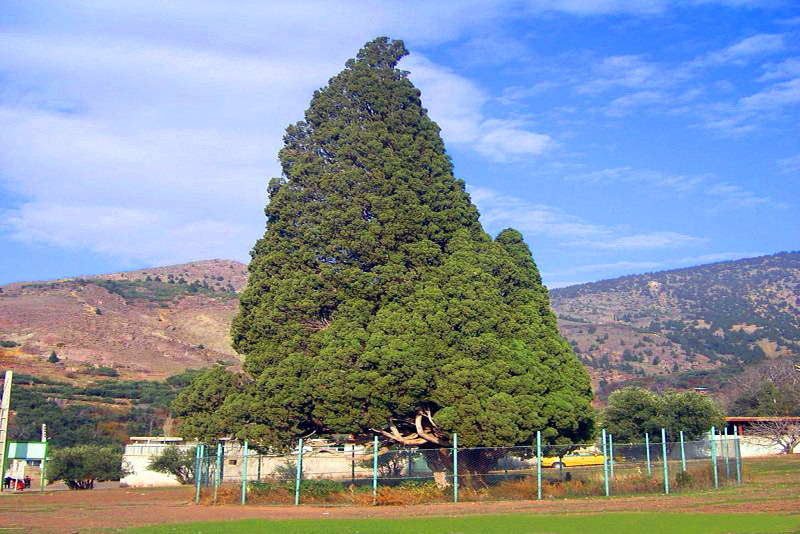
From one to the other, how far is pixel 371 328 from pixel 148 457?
85.5 feet

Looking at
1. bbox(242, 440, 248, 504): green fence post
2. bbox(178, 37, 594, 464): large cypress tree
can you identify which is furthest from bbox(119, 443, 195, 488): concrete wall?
bbox(242, 440, 248, 504): green fence post

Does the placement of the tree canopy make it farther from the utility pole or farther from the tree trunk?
the utility pole

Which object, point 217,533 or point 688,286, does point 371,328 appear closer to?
point 217,533

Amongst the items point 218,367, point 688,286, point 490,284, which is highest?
point 688,286

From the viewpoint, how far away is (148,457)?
46.1 metres

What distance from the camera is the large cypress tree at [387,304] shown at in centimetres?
2477

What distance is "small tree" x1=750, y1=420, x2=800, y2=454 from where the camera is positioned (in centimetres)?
5188

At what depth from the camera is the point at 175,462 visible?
4338cm

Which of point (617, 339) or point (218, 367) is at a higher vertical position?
point (617, 339)

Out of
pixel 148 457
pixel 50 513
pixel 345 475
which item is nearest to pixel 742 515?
pixel 345 475

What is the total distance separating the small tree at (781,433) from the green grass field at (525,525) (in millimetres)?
37916

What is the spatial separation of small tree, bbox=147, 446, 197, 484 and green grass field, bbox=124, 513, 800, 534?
24.0 meters

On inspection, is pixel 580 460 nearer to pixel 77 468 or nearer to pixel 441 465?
pixel 441 465

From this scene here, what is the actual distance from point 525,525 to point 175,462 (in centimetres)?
3023
